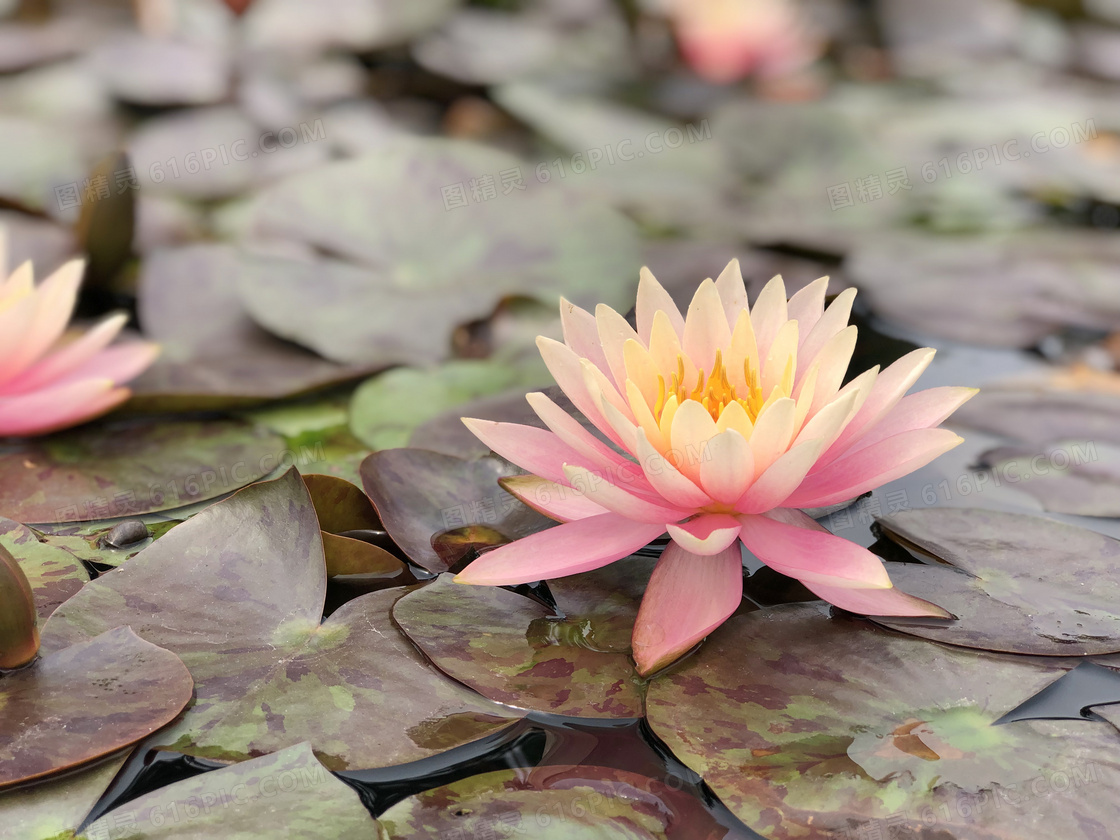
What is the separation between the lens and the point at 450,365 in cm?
161

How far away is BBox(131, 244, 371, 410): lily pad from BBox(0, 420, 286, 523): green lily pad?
0.06 m

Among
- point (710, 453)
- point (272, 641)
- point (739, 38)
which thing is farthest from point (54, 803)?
point (739, 38)

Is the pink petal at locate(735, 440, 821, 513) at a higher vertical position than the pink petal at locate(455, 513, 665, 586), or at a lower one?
higher

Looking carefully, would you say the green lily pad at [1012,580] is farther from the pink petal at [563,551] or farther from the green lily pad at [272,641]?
the green lily pad at [272,641]

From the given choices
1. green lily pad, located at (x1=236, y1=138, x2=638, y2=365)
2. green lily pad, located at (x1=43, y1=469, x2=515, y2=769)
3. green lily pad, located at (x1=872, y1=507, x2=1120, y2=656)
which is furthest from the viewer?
green lily pad, located at (x1=236, y1=138, x2=638, y2=365)

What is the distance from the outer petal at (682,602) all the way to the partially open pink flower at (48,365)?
2.94ft


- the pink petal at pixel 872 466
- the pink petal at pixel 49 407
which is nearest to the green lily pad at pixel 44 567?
the pink petal at pixel 49 407

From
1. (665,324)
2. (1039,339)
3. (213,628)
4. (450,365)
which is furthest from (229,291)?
(1039,339)

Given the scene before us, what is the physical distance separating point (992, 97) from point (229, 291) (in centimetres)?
301

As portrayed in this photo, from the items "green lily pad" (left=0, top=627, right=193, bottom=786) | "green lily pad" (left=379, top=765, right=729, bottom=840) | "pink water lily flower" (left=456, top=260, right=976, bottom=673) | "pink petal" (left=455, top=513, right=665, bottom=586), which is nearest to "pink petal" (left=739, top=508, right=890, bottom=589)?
"pink water lily flower" (left=456, top=260, right=976, bottom=673)

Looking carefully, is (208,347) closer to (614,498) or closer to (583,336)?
(583,336)

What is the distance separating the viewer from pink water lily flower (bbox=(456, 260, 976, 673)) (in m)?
0.89

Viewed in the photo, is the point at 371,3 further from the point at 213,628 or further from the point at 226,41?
the point at 213,628

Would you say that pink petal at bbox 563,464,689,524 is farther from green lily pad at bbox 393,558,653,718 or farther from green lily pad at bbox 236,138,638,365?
green lily pad at bbox 236,138,638,365
